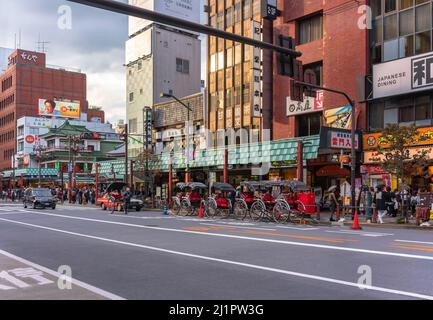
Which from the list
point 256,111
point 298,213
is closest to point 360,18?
→ point 256,111

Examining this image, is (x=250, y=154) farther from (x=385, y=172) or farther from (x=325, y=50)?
(x=385, y=172)

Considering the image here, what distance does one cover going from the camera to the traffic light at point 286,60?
41.4ft

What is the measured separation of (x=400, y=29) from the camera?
28234mm

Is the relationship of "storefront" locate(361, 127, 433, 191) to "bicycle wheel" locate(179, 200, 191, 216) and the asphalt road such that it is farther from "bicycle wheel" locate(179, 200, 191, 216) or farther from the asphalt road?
the asphalt road

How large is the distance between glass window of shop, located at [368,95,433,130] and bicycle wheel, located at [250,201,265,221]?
27.4 feet

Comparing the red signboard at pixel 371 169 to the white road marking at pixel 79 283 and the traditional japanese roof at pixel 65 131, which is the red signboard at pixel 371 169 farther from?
the traditional japanese roof at pixel 65 131

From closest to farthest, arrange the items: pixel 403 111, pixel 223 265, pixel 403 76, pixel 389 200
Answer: pixel 223 265
pixel 389 200
pixel 403 76
pixel 403 111

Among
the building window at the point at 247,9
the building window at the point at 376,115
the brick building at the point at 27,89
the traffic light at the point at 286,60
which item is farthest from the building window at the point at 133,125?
the traffic light at the point at 286,60

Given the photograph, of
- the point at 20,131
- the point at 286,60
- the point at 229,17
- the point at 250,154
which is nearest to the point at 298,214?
the point at 286,60

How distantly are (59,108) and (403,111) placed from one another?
87.0 meters

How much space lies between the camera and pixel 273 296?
7.16 meters

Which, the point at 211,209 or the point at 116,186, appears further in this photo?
the point at 116,186
